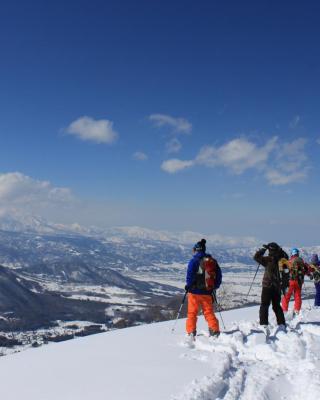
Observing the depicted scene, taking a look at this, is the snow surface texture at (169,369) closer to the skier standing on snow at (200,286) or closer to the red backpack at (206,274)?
the skier standing on snow at (200,286)

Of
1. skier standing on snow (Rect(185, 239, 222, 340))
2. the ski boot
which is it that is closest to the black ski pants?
skier standing on snow (Rect(185, 239, 222, 340))

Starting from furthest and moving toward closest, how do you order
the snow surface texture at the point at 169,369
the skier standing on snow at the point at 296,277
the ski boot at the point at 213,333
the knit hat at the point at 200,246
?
the skier standing on snow at the point at 296,277, the knit hat at the point at 200,246, the ski boot at the point at 213,333, the snow surface texture at the point at 169,369

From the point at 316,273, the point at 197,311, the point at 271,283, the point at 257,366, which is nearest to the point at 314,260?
the point at 316,273

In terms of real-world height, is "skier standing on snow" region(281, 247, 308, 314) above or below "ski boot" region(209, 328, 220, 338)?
above

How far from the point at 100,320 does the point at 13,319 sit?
4072cm

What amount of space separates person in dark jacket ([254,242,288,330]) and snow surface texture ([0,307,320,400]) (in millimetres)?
1057

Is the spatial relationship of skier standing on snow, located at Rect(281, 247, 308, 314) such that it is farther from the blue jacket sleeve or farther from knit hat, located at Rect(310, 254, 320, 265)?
the blue jacket sleeve

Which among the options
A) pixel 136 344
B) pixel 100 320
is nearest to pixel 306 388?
pixel 136 344

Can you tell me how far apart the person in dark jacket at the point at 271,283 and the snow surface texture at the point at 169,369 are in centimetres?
106

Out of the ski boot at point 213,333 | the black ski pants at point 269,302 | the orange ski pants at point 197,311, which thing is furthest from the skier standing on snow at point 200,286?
the black ski pants at point 269,302

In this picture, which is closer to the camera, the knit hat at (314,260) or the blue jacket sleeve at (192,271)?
the blue jacket sleeve at (192,271)

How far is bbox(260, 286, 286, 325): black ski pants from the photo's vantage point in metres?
12.0

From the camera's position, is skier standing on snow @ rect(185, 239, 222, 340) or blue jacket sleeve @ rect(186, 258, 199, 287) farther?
blue jacket sleeve @ rect(186, 258, 199, 287)

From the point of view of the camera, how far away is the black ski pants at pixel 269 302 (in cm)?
1197
